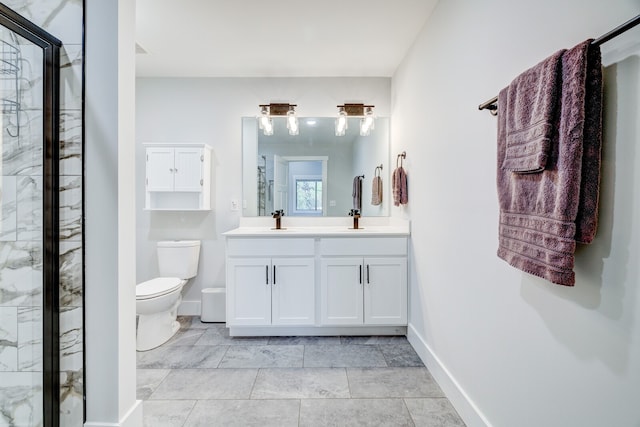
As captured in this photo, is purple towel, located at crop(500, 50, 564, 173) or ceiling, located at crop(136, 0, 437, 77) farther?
ceiling, located at crop(136, 0, 437, 77)

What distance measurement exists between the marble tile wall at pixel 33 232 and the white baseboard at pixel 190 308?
1667 millimetres

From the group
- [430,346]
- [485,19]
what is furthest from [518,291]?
[485,19]

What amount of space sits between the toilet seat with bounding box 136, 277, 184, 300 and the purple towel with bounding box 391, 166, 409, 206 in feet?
6.57

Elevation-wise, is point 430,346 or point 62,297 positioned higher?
point 62,297

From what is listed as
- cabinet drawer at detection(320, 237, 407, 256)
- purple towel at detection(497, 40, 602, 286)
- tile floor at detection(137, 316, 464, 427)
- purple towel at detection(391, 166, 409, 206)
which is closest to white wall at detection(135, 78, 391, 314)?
purple towel at detection(391, 166, 409, 206)

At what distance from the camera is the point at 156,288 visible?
2.36m

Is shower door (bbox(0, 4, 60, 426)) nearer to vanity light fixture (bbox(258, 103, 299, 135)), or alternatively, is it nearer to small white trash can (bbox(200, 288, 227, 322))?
small white trash can (bbox(200, 288, 227, 322))

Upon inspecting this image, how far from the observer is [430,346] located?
201 centimetres

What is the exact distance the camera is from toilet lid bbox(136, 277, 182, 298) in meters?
2.24

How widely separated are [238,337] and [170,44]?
2.46m

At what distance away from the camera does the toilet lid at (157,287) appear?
88.4 inches

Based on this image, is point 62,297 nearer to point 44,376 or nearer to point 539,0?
point 44,376

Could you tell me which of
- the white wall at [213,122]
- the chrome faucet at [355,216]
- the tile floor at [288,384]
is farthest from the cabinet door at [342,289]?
the white wall at [213,122]

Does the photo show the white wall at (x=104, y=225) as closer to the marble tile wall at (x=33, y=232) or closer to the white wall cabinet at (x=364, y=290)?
the marble tile wall at (x=33, y=232)
